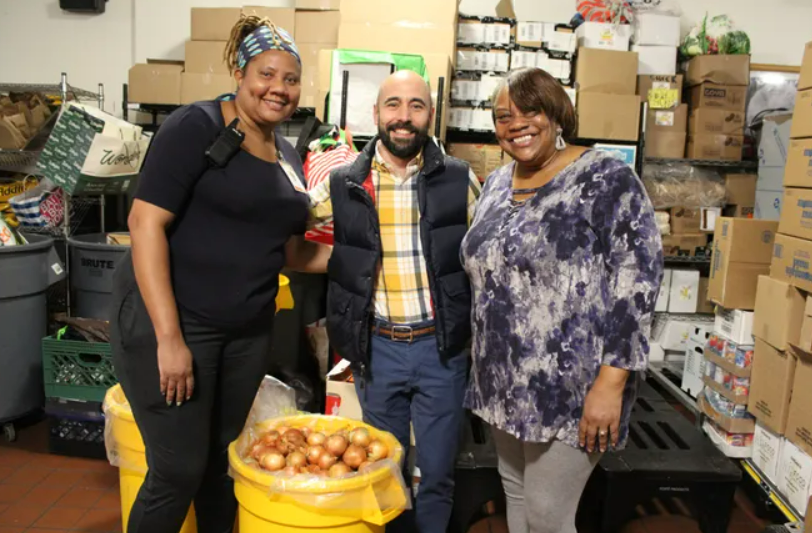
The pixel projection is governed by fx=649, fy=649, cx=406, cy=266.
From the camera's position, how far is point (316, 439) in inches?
69.7

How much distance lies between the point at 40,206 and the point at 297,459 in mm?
2485

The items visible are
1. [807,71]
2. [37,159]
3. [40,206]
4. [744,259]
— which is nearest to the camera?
[807,71]

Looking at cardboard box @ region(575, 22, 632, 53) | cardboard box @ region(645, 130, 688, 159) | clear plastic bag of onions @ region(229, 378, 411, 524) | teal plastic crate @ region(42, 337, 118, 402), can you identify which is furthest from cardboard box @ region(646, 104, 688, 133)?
teal plastic crate @ region(42, 337, 118, 402)

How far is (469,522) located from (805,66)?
2.16 meters

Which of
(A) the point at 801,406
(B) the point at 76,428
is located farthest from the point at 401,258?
(B) the point at 76,428

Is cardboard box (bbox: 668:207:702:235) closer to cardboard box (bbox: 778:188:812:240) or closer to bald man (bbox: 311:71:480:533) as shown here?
cardboard box (bbox: 778:188:812:240)

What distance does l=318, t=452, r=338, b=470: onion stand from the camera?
5.44 feet

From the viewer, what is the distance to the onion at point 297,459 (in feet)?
5.39

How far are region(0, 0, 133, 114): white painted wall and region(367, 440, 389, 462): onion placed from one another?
3746mm

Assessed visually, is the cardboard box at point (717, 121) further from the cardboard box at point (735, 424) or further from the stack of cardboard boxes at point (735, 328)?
the cardboard box at point (735, 424)

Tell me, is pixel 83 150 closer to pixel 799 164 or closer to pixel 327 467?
pixel 327 467

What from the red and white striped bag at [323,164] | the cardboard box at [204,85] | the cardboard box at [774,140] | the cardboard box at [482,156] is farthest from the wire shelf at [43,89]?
the cardboard box at [774,140]

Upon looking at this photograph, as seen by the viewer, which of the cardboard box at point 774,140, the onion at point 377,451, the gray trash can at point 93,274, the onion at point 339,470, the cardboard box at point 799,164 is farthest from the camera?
the cardboard box at point 774,140

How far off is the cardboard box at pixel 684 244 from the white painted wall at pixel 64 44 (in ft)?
12.6
